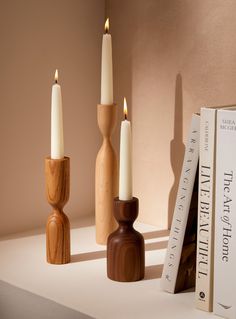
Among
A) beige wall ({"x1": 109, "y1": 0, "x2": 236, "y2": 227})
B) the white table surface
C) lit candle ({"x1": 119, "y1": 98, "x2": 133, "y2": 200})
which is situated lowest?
the white table surface

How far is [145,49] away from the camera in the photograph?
4.55 ft

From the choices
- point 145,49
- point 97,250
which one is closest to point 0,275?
point 97,250

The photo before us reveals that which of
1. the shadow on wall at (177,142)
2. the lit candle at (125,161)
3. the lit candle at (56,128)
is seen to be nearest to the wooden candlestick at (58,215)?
the lit candle at (56,128)

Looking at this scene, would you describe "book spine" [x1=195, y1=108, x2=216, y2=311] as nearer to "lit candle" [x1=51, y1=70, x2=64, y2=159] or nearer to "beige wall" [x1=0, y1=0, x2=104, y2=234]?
"lit candle" [x1=51, y1=70, x2=64, y2=159]

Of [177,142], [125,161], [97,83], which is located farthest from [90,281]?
[97,83]

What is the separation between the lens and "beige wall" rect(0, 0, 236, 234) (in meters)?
1.29

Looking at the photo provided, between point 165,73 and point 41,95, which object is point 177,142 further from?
point 41,95

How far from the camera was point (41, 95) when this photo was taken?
4.53 feet

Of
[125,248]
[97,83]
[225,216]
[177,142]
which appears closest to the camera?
[225,216]

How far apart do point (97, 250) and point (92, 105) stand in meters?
0.33

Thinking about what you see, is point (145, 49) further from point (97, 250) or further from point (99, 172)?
point (97, 250)

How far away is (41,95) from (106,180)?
218 mm

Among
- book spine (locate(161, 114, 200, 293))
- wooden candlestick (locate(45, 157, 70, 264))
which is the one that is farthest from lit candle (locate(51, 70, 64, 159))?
book spine (locate(161, 114, 200, 293))

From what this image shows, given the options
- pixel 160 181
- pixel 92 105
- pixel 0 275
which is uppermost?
pixel 92 105
